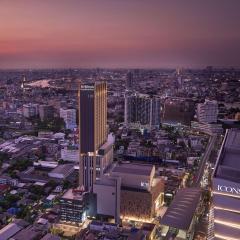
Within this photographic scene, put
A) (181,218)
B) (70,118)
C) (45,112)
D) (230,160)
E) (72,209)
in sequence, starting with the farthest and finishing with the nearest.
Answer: (45,112) → (70,118) → (72,209) → (181,218) → (230,160)

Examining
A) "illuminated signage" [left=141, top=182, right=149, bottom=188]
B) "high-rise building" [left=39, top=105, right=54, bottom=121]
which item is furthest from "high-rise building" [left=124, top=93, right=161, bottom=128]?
"illuminated signage" [left=141, top=182, right=149, bottom=188]

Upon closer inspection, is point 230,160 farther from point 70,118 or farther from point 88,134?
point 70,118

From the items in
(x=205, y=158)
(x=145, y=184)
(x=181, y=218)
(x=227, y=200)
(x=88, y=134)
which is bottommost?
(x=205, y=158)

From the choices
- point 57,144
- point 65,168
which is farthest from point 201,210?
point 57,144

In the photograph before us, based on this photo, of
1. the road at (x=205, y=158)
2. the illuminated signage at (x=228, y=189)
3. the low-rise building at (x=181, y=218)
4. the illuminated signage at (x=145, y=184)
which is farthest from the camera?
the road at (x=205, y=158)

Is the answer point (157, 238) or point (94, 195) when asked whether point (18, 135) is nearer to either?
point (94, 195)

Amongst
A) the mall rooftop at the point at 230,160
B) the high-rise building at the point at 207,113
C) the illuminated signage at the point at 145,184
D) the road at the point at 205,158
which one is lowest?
the road at the point at 205,158

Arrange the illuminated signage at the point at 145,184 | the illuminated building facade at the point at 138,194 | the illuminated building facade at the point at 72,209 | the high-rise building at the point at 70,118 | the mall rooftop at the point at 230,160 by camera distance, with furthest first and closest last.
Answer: the high-rise building at the point at 70,118
the illuminated signage at the point at 145,184
the illuminated building facade at the point at 138,194
the illuminated building facade at the point at 72,209
the mall rooftop at the point at 230,160

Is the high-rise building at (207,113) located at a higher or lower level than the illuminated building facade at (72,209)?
higher

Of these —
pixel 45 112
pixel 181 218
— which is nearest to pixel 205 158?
pixel 181 218

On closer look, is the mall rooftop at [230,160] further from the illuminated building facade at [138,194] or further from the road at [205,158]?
the road at [205,158]

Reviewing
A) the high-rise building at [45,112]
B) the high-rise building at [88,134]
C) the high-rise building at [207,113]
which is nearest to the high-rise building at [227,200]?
the high-rise building at [88,134]
